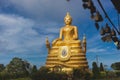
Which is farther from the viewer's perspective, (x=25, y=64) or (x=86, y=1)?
(x=25, y=64)

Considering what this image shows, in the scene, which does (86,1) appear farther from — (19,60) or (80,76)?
(19,60)

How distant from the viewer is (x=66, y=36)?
113 ft

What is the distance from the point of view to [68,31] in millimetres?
34000

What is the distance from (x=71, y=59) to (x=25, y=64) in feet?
51.7

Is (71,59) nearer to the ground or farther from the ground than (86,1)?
farther from the ground

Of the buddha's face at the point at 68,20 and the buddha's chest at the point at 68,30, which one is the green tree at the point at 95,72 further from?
the buddha's face at the point at 68,20

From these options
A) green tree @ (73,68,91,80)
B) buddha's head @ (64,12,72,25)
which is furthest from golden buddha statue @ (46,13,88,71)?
green tree @ (73,68,91,80)

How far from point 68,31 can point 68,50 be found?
81.2 inches

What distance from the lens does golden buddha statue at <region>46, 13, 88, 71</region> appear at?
34.2 meters

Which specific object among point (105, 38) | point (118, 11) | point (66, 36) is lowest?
point (105, 38)

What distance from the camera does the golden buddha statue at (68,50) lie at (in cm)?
3419

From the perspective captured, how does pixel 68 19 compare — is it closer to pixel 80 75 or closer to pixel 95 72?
pixel 95 72

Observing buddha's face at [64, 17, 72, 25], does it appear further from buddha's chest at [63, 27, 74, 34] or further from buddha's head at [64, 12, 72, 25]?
buddha's chest at [63, 27, 74, 34]

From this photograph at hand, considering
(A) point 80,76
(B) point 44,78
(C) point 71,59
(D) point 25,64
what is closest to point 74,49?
(C) point 71,59
